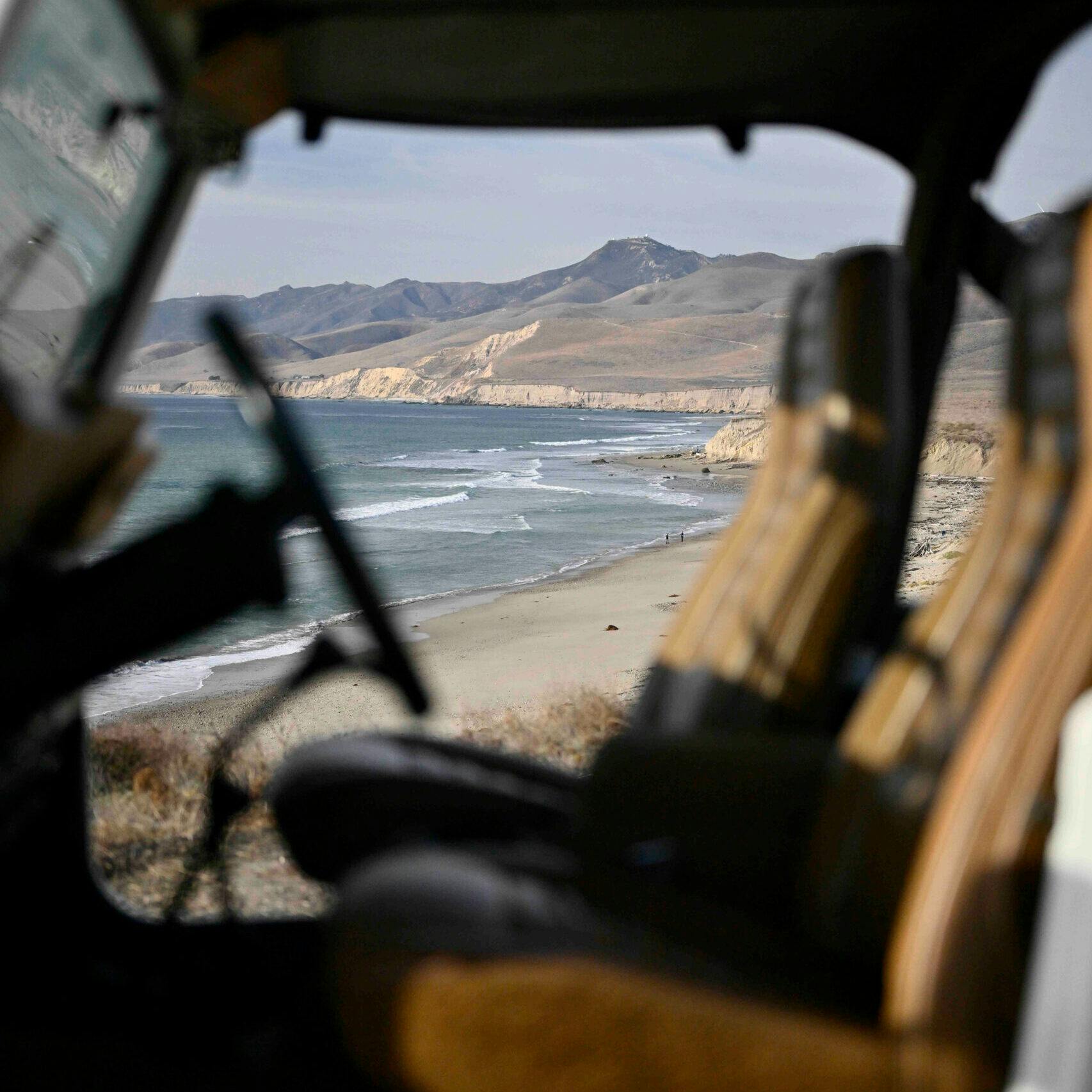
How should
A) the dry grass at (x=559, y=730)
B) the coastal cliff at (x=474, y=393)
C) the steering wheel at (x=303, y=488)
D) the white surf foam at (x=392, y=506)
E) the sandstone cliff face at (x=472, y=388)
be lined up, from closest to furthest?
the steering wheel at (x=303, y=488), the dry grass at (x=559, y=730), the white surf foam at (x=392, y=506), the coastal cliff at (x=474, y=393), the sandstone cliff face at (x=472, y=388)

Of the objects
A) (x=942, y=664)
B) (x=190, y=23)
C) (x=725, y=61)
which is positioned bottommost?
(x=942, y=664)

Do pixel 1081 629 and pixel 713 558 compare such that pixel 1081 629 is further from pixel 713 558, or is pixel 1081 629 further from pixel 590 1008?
pixel 713 558

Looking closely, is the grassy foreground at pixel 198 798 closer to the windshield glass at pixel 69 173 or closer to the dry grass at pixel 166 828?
the dry grass at pixel 166 828

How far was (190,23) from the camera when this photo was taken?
6.81ft

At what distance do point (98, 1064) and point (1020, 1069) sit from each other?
59.1 inches

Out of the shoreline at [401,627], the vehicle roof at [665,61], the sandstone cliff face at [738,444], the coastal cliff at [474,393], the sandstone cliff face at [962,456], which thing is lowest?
the shoreline at [401,627]

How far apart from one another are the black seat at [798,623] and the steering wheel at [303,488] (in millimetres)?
341

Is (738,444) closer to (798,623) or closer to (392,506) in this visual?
(392,506)

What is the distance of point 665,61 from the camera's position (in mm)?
2428

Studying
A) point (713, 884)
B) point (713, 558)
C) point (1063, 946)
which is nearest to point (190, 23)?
point (713, 558)

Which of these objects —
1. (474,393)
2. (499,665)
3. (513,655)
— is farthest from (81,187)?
(474,393)

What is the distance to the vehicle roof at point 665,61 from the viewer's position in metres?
2.19

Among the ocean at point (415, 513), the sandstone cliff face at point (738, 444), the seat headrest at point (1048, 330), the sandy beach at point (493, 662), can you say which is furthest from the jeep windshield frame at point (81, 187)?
the sandstone cliff face at point (738, 444)

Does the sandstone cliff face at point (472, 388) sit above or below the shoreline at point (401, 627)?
above
